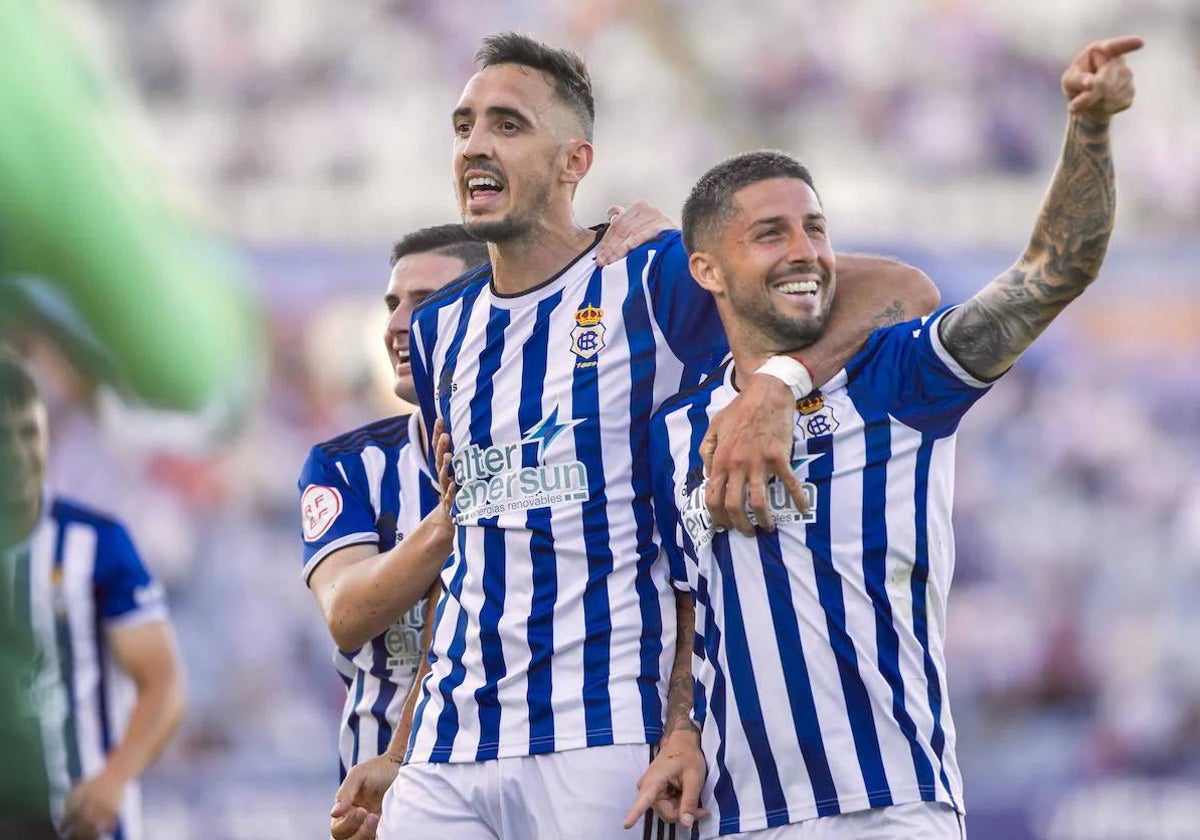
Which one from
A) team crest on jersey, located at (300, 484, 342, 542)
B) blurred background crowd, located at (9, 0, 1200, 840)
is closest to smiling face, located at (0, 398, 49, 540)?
team crest on jersey, located at (300, 484, 342, 542)

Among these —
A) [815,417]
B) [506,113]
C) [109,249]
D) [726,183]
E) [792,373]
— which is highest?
[109,249]

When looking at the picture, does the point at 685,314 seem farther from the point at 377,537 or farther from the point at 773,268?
the point at 377,537

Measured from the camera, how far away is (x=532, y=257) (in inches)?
177

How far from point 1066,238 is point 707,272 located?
94 centimetres

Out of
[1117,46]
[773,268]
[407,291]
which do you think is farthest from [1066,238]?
[407,291]

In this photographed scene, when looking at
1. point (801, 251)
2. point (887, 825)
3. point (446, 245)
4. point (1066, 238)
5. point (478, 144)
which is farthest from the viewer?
point (446, 245)

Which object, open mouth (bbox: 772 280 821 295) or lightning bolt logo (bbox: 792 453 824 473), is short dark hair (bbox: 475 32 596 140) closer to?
open mouth (bbox: 772 280 821 295)

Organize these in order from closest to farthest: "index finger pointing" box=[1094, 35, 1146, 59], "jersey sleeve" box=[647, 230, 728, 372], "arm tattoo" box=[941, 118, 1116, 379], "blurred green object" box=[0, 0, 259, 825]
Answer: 1. "index finger pointing" box=[1094, 35, 1146, 59]
2. "arm tattoo" box=[941, 118, 1116, 379]
3. "jersey sleeve" box=[647, 230, 728, 372]
4. "blurred green object" box=[0, 0, 259, 825]

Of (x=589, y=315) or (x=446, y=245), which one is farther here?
(x=446, y=245)

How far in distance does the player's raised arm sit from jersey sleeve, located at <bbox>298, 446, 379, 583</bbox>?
1894mm

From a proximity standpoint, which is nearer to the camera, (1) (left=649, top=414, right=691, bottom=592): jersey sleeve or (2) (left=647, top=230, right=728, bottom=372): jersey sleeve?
(1) (left=649, top=414, right=691, bottom=592): jersey sleeve

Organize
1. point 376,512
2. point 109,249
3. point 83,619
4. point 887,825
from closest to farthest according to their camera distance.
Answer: point 887,825
point 376,512
point 83,619
point 109,249

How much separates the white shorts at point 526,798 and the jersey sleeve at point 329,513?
0.84 metres

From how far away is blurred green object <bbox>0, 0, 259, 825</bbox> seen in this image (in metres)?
5.68
